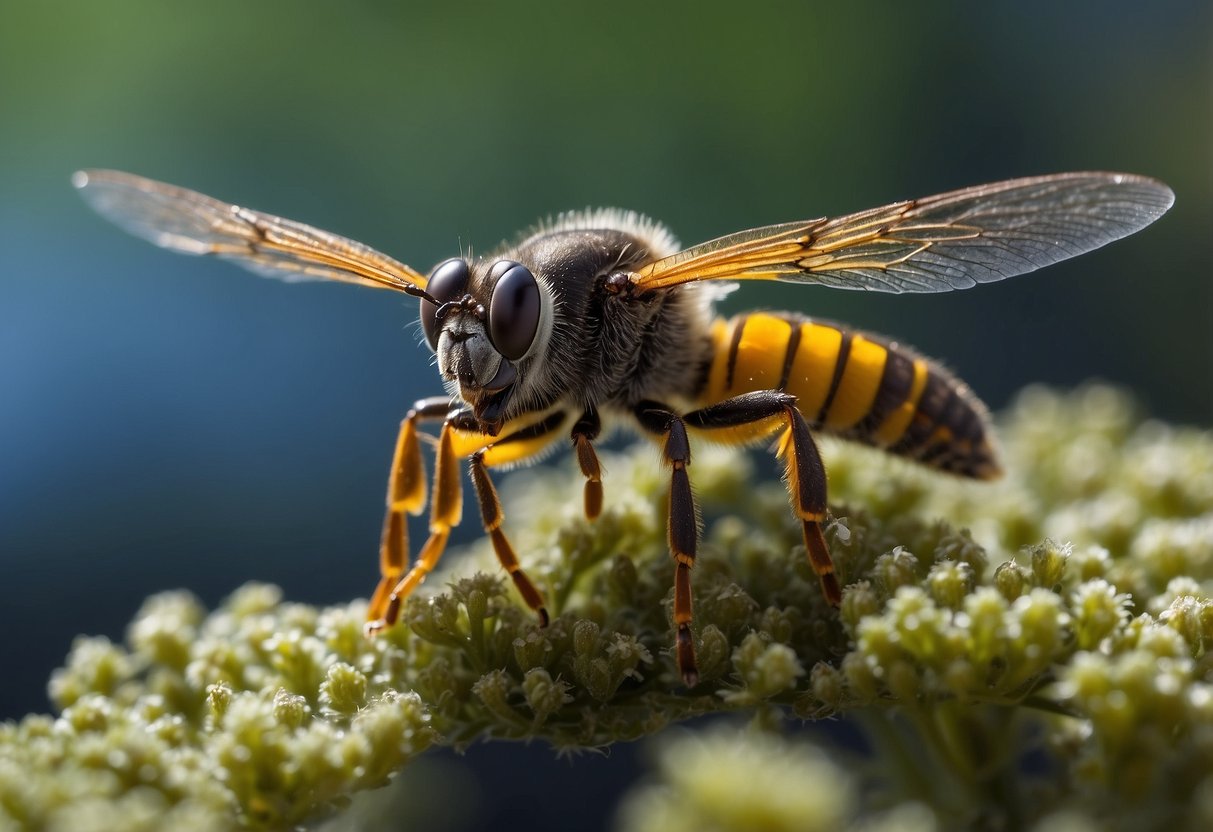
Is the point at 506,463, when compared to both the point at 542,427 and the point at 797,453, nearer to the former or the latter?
the point at 542,427

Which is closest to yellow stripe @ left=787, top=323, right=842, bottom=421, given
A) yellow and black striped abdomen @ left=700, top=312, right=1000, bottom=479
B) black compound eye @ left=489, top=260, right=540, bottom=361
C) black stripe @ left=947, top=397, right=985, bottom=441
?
yellow and black striped abdomen @ left=700, top=312, right=1000, bottom=479

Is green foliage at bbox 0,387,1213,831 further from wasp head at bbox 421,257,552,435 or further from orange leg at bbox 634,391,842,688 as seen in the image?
wasp head at bbox 421,257,552,435

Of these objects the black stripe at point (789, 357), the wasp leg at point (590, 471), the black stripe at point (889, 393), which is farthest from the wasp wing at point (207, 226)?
the black stripe at point (889, 393)

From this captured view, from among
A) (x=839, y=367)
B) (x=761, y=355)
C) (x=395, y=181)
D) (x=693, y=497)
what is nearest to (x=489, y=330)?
(x=693, y=497)

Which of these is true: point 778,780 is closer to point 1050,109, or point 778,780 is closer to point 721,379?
point 721,379

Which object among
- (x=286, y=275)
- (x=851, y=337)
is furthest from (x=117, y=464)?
(x=851, y=337)

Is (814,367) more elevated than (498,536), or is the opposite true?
(814,367)

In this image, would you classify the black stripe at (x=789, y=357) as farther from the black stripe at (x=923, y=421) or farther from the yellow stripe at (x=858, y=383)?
the black stripe at (x=923, y=421)
